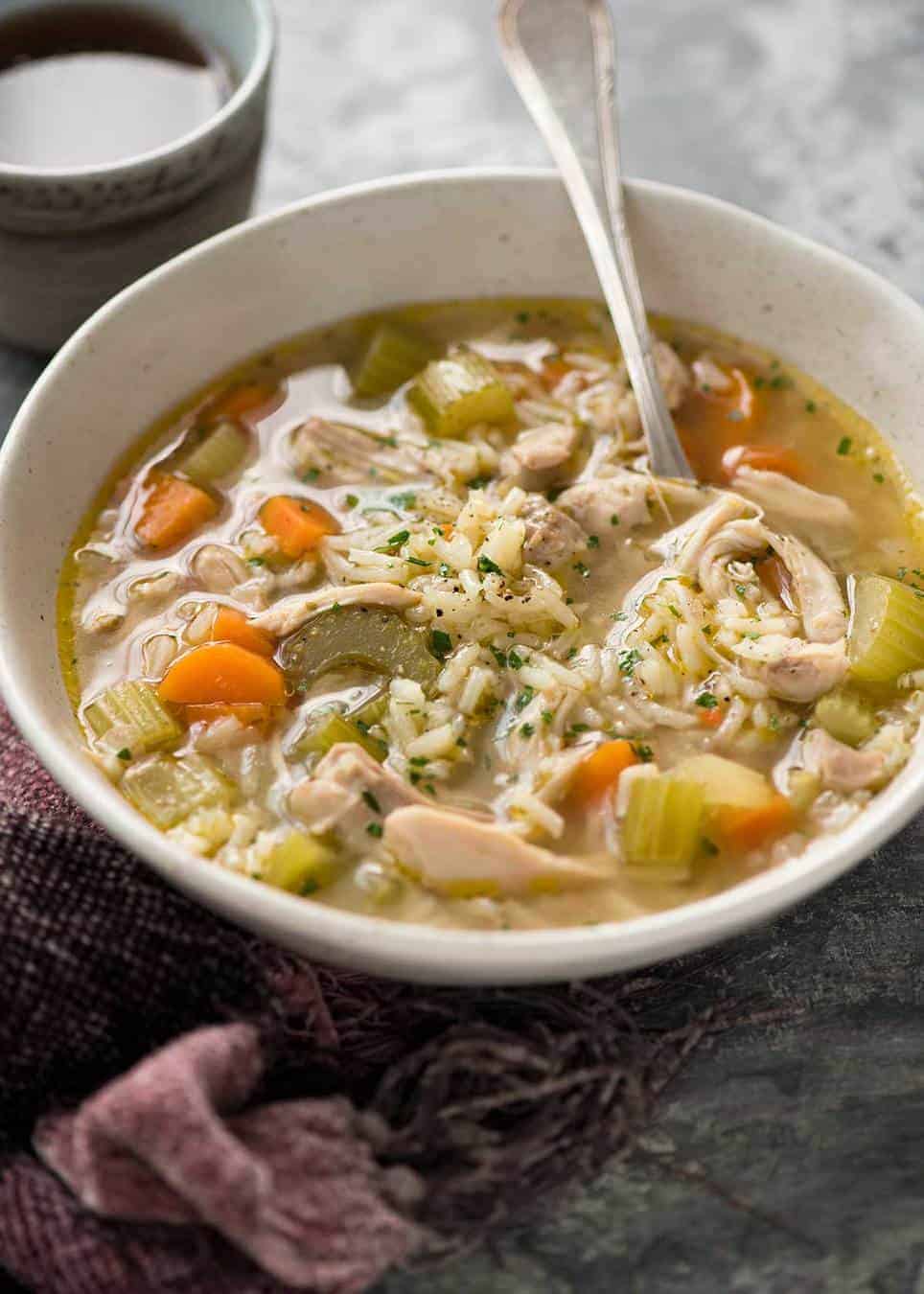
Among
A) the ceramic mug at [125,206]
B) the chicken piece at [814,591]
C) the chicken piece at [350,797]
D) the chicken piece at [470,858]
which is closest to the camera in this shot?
the chicken piece at [470,858]

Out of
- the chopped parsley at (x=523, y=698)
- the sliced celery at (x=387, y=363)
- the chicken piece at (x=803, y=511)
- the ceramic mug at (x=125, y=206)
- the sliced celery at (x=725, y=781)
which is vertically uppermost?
the ceramic mug at (x=125, y=206)

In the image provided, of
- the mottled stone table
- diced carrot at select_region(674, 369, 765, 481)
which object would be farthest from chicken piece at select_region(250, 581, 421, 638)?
the mottled stone table

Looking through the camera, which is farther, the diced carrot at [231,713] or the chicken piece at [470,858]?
the diced carrot at [231,713]

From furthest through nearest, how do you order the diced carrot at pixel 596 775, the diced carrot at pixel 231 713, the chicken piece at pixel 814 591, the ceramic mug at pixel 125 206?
the ceramic mug at pixel 125 206 < the chicken piece at pixel 814 591 < the diced carrot at pixel 231 713 < the diced carrot at pixel 596 775

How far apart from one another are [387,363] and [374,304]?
26 cm

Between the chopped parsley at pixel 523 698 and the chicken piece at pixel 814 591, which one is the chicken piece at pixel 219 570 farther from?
the chicken piece at pixel 814 591

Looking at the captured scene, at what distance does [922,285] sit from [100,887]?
135 inches

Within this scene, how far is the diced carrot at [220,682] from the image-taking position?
11.2 ft

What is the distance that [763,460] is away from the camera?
4000 millimetres

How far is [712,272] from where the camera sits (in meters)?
4.22

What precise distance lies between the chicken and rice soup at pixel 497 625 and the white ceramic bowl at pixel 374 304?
0.27 ft

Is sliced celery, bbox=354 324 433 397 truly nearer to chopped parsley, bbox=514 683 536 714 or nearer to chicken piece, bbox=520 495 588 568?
chicken piece, bbox=520 495 588 568

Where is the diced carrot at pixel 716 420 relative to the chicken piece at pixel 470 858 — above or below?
above

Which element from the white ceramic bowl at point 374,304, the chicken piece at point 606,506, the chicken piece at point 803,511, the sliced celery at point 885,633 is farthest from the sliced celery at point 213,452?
the sliced celery at point 885,633
